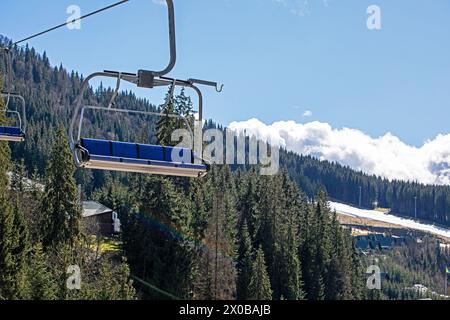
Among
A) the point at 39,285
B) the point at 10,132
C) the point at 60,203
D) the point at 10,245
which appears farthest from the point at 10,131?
the point at 60,203

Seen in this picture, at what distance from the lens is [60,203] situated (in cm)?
3688

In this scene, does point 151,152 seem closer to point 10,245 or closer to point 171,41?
point 171,41

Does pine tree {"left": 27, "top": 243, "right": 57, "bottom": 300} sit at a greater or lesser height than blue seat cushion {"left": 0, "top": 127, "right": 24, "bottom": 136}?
lesser

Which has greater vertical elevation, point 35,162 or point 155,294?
point 35,162

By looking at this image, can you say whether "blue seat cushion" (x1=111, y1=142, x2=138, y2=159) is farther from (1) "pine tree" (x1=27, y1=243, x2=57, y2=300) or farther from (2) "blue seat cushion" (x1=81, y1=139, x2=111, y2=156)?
(1) "pine tree" (x1=27, y1=243, x2=57, y2=300)

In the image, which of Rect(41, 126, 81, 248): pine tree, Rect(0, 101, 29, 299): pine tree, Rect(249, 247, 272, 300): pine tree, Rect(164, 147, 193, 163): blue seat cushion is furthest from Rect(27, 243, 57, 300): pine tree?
Rect(164, 147, 193, 163): blue seat cushion

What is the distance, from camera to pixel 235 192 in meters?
58.4

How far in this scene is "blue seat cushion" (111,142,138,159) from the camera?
6521 millimetres

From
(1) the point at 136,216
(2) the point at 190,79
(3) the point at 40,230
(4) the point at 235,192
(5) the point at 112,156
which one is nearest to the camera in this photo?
A: (5) the point at 112,156

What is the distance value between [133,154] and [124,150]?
93 mm

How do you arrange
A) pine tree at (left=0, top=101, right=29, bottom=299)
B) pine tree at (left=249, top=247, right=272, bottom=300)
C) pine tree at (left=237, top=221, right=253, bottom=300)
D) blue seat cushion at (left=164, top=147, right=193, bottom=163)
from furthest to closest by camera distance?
pine tree at (left=237, top=221, right=253, bottom=300), pine tree at (left=249, top=247, right=272, bottom=300), pine tree at (left=0, top=101, right=29, bottom=299), blue seat cushion at (left=164, top=147, right=193, bottom=163)
